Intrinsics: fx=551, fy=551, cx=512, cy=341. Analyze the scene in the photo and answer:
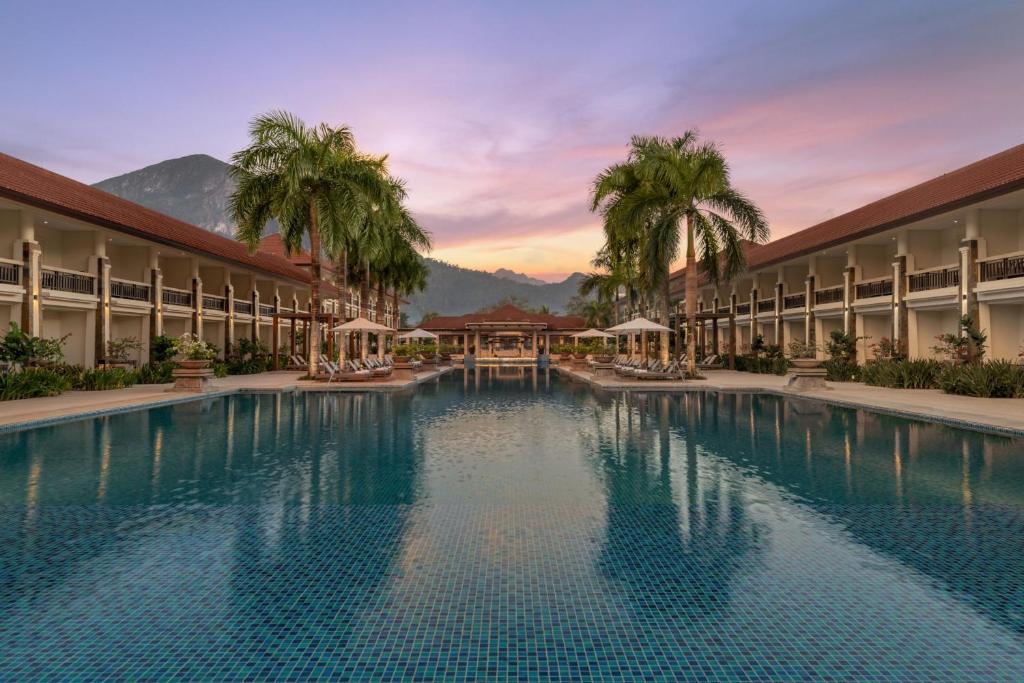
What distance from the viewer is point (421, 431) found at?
1121 centimetres

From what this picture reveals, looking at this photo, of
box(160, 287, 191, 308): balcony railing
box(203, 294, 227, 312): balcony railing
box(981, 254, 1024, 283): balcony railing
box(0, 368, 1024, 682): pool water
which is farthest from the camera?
box(203, 294, 227, 312): balcony railing

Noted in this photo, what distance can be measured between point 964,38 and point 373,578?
2581 centimetres

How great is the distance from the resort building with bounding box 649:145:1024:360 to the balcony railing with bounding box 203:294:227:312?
30081 mm

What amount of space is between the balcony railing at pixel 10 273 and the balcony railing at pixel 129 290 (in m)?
4.46

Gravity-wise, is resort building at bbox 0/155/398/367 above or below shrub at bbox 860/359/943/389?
above

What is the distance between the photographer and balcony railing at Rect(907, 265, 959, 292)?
2053 centimetres

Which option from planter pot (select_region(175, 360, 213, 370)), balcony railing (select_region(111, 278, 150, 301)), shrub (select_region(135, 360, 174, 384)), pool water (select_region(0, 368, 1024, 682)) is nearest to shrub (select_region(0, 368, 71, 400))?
planter pot (select_region(175, 360, 213, 370))

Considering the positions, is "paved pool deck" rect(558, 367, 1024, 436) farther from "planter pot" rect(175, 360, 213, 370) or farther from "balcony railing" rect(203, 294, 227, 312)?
"balcony railing" rect(203, 294, 227, 312)

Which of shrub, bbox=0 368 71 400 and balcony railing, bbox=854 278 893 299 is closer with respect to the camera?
shrub, bbox=0 368 71 400

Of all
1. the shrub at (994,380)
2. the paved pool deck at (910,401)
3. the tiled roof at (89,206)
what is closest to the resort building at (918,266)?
the shrub at (994,380)

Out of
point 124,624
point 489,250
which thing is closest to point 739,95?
point 124,624

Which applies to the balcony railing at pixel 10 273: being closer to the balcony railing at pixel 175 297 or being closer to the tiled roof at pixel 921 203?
the balcony railing at pixel 175 297

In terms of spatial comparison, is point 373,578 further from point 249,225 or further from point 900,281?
point 900,281

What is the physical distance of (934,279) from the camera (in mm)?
21469
